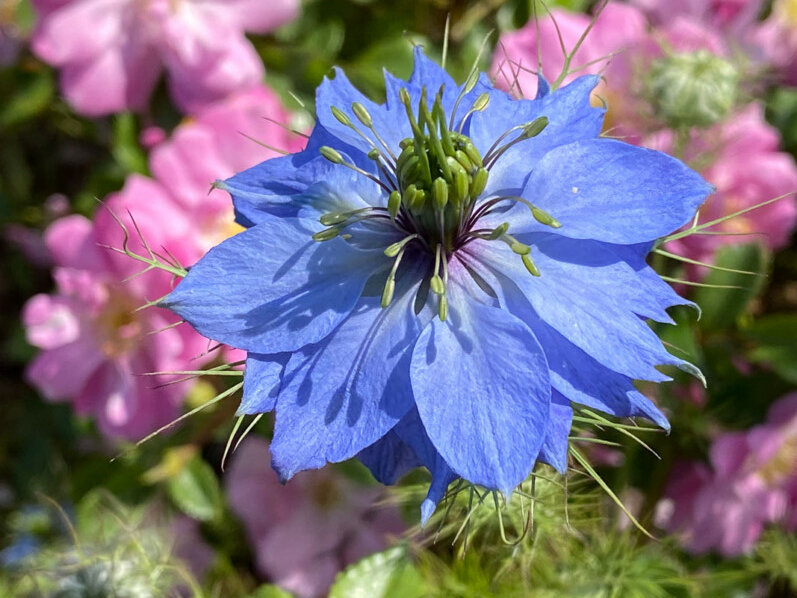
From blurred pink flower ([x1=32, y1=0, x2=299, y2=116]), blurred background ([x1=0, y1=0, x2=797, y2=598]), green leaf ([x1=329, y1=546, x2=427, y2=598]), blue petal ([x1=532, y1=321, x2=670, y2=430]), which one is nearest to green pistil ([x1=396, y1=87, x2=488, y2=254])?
blue petal ([x1=532, y1=321, x2=670, y2=430])

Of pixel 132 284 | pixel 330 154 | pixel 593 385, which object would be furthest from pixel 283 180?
pixel 132 284

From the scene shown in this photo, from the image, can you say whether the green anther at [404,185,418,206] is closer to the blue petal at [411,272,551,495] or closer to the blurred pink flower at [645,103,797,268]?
the blue petal at [411,272,551,495]

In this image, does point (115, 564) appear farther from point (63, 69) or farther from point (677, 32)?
point (677, 32)

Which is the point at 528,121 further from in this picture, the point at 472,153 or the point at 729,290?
the point at 729,290

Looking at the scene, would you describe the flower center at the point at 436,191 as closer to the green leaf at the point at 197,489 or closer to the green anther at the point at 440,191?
the green anther at the point at 440,191

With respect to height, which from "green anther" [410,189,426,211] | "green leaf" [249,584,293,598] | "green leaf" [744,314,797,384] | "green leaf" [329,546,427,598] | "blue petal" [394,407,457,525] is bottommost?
"green leaf" [249,584,293,598]

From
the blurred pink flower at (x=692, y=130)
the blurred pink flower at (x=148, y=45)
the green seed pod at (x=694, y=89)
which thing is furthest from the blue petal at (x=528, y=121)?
the blurred pink flower at (x=148, y=45)

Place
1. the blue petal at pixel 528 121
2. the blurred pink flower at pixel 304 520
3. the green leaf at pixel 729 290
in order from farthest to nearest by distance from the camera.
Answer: the blurred pink flower at pixel 304 520, the green leaf at pixel 729 290, the blue petal at pixel 528 121
